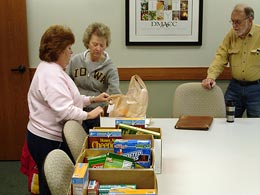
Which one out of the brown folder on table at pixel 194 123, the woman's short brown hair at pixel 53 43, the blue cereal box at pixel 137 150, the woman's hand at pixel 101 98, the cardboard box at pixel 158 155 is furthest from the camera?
the woman's hand at pixel 101 98

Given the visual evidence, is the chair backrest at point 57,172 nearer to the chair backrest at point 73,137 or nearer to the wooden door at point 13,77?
the chair backrest at point 73,137

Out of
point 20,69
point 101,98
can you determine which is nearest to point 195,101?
point 101,98

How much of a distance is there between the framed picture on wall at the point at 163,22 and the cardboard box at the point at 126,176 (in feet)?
8.34

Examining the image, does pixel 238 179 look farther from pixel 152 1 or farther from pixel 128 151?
pixel 152 1

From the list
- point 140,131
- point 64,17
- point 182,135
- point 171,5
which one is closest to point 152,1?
point 171,5

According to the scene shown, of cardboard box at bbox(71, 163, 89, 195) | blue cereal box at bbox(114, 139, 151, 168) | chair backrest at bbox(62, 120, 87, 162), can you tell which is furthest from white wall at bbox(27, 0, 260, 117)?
cardboard box at bbox(71, 163, 89, 195)

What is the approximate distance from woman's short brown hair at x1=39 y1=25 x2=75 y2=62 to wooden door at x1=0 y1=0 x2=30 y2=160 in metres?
1.64

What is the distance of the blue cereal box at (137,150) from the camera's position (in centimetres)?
168

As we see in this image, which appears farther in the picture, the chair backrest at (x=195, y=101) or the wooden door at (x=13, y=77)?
the wooden door at (x=13, y=77)

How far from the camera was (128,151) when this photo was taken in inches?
67.2

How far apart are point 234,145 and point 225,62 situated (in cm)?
143

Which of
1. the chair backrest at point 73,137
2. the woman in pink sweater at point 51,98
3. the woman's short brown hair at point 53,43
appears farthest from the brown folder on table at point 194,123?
the woman's short brown hair at point 53,43

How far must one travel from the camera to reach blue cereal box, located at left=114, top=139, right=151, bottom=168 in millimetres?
1679

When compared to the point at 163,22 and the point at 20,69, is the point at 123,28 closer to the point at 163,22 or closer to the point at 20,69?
the point at 163,22
